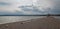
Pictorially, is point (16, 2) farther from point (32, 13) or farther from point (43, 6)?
point (43, 6)

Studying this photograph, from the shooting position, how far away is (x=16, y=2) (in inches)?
56.6

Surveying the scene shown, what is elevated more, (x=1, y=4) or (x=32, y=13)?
(x=1, y=4)

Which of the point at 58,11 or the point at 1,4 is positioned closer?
the point at 1,4

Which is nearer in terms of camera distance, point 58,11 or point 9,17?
A: point 9,17

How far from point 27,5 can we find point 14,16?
0.84ft

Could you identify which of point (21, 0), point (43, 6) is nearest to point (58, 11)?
point (43, 6)

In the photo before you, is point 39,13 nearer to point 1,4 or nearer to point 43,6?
point 43,6

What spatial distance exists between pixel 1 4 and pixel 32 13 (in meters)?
0.47

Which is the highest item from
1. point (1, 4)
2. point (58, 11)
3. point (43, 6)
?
point (1, 4)

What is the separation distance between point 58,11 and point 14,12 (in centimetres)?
68

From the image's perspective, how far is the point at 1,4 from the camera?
55.2 inches

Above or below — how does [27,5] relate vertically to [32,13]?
above

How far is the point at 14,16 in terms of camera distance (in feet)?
4.71

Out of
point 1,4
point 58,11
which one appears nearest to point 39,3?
point 58,11
